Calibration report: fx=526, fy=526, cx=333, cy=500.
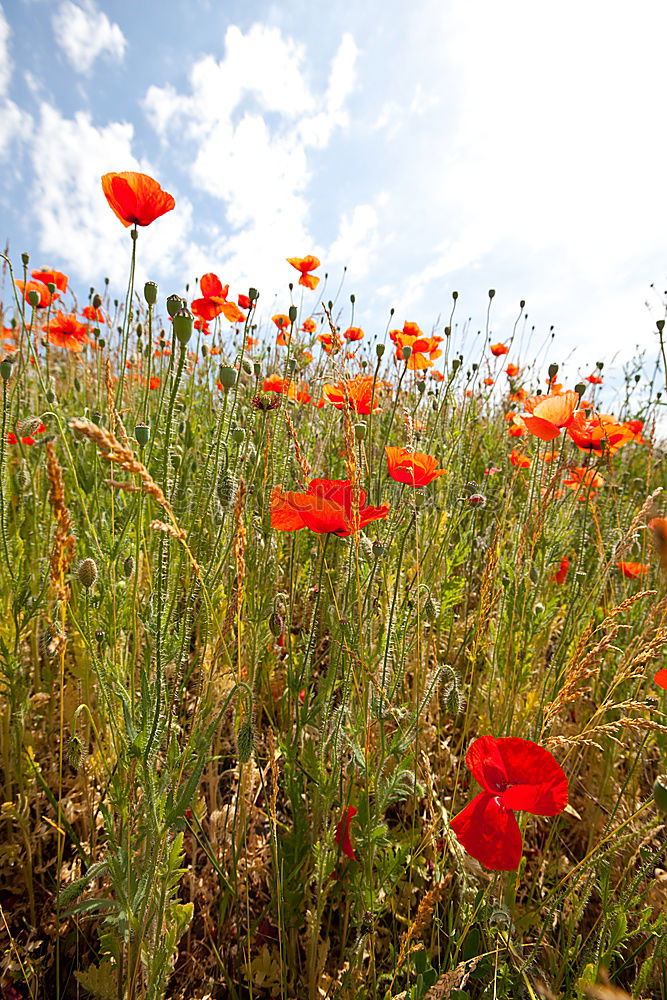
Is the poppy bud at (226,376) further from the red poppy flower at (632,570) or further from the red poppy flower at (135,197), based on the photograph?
the red poppy flower at (632,570)

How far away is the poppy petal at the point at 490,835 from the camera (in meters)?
0.79

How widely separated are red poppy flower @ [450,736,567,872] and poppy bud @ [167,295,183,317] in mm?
945

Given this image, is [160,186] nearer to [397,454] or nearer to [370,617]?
[397,454]

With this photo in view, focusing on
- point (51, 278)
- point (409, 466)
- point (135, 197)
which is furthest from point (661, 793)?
point (51, 278)

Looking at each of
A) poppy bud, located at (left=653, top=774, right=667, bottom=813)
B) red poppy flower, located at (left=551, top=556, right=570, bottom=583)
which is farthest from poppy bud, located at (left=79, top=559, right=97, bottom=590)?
red poppy flower, located at (left=551, top=556, right=570, bottom=583)

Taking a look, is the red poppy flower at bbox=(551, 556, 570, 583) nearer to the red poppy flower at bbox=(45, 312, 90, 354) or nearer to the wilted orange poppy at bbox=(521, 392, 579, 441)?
the wilted orange poppy at bbox=(521, 392, 579, 441)

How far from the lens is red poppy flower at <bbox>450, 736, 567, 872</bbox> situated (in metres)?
0.79

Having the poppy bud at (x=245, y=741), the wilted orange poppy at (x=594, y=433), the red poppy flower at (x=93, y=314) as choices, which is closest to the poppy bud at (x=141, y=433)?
→ the poppy bud at (x=245, y=741)

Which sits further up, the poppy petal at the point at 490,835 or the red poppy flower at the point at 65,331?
the red poppy flower at the point at 65,331

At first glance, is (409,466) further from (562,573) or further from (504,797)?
(562,573)

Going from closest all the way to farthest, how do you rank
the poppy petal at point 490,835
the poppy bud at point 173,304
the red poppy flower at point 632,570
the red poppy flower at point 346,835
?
the poppy petal at point 490,835, the poppy bud at point 173,304, the red poppy flower at point 346,835, the red poppy flower at point 632,570

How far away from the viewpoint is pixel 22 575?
142cm

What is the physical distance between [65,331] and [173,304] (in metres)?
1.79

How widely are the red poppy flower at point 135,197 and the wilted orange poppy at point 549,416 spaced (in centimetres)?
101
